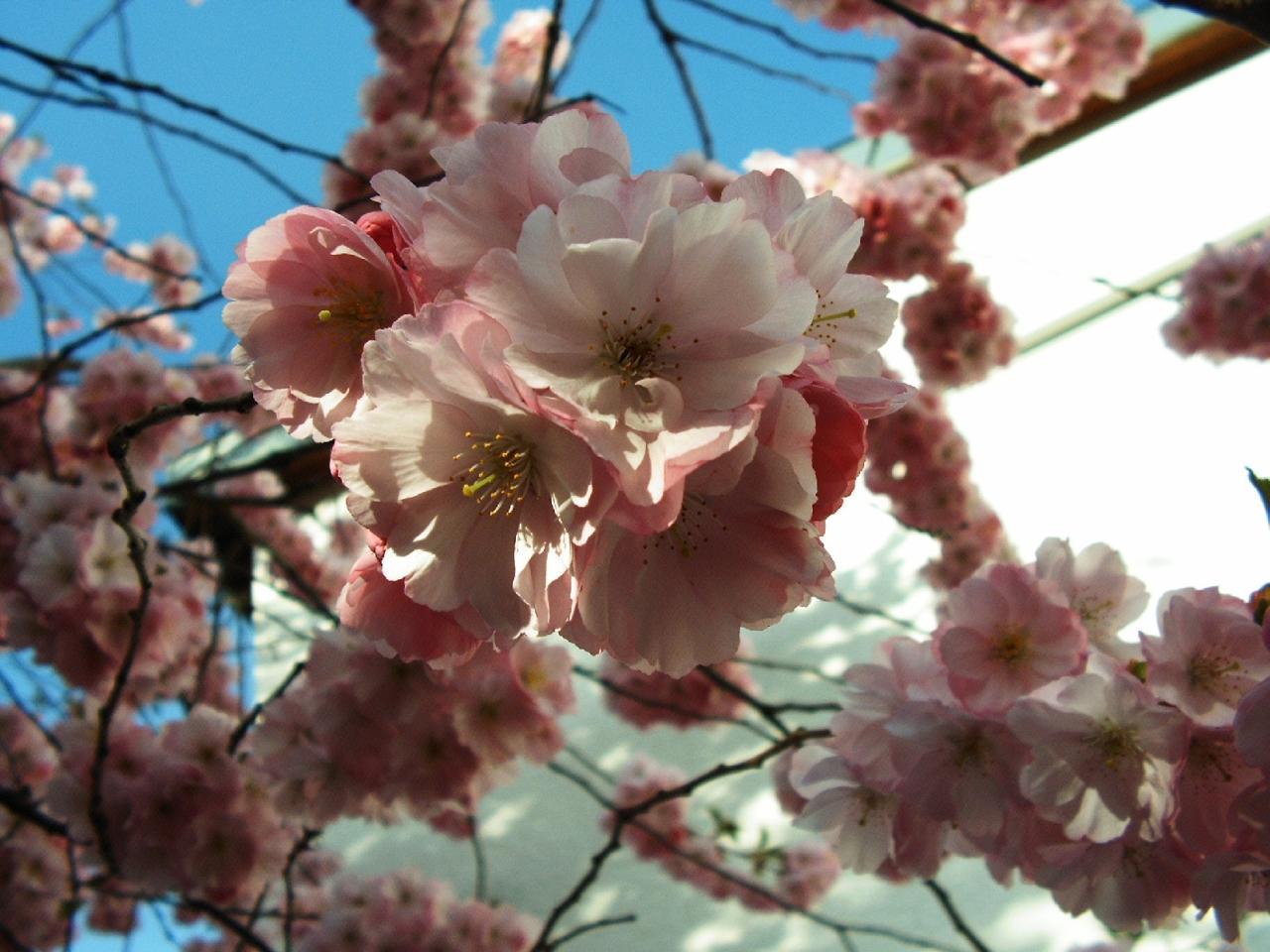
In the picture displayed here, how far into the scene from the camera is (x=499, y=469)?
528mm

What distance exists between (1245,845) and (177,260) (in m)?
4.04

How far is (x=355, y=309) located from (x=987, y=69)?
2.24 m

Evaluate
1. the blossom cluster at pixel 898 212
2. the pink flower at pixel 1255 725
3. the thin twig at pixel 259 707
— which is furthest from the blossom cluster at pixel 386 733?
the blossom cluster at pixel 898 212

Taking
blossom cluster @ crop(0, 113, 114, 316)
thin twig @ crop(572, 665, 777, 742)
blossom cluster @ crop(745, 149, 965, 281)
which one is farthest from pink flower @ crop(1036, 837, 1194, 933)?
blossom cluster @ crop(0, 113, 114, 316)

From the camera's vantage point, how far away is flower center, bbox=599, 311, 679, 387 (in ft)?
1.65

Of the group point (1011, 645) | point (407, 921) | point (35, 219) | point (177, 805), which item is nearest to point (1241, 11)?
point (1011, 645)

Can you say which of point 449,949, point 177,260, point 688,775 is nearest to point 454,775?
point 449,949

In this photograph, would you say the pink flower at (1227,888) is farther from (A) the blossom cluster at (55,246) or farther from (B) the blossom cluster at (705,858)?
(A) the blossom cluster at (55,246)

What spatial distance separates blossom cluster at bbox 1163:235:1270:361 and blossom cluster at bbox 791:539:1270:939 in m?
1.59

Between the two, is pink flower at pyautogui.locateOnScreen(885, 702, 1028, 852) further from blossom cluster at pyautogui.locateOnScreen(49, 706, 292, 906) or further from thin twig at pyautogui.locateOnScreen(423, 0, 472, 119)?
thin twig at pyautogui.locateOnScreen(423, 0, 472, 119)

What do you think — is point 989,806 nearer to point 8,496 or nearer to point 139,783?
point 139,783

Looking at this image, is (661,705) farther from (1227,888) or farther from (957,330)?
(957,330)

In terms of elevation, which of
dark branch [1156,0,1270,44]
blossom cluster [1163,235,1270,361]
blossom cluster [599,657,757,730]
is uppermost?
blossom cluster [1163,235,1270,361]

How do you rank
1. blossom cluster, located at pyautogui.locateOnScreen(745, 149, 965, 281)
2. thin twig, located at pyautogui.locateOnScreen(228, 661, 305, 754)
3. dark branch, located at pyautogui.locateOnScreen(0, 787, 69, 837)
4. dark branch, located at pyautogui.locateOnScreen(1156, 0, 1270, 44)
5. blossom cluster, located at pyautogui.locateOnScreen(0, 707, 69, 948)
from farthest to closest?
1. blossom cluster, located at pyautogui.locateOnScreen(745, 149, 965, 281)
2. blossom cluster, located at pyautogui.locateOnScreen(0, 707, 69, 948)
3. dark branch, located at pyautogui.locateOnScreen(0, 787, 69, 837)
4. thin twig, located at pyautogui.locateOnScreen(228, 661, 305, 754)
5. dark branch, located at pyautogui.locateOnScreen(1156, 0, 1270, 44)
